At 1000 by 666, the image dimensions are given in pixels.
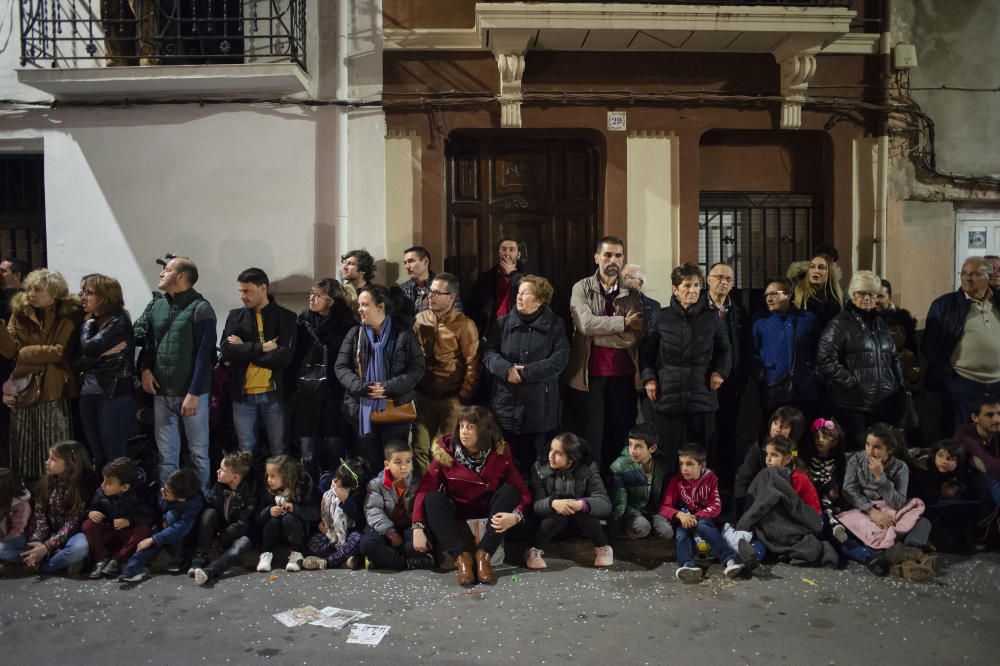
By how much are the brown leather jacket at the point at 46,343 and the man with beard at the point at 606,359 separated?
3.73m

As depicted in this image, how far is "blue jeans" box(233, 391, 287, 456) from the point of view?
22.3 ft

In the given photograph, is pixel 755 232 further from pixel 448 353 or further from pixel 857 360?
pixel 448 353

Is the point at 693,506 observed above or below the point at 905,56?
below

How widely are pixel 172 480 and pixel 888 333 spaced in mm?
5168

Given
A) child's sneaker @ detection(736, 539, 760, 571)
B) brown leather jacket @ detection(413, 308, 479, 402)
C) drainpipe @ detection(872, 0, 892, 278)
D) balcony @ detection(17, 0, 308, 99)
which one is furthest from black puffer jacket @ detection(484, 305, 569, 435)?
drainpipe @ detection(872, 0, 892, 278)

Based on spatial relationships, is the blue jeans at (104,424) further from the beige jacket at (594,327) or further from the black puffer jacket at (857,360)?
the black puffer jacket at (857,360)

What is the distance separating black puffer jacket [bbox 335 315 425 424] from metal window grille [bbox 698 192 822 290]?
152 inches

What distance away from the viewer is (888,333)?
7.00 m

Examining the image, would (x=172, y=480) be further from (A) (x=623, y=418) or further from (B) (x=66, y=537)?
(A) (x=623, y=418)

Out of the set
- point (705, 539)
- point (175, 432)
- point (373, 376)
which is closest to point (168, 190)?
point (175, 432)

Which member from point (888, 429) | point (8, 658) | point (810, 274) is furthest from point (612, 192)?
point (8, 658)

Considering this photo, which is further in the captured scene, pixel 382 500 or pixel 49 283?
pixel 49 283

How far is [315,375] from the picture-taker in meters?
6.83

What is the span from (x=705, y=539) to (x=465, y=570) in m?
1.60
